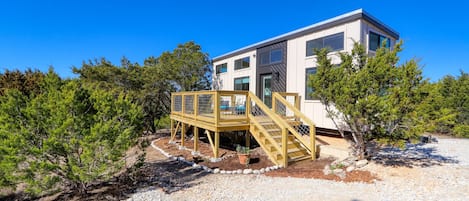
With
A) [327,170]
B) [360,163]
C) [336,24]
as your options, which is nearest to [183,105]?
[327,170]

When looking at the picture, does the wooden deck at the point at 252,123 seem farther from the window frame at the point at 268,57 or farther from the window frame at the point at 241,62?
the window frame at the point at 241,62

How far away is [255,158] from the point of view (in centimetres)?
688

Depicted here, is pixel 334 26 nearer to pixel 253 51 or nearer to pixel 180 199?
pixel 253 51

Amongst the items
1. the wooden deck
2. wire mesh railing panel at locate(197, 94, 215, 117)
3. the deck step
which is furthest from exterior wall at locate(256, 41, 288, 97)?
the deck step

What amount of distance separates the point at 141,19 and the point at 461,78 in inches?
824

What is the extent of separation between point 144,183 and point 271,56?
337 inches

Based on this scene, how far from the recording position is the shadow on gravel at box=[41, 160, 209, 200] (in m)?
4.31

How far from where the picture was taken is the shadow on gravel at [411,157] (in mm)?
5715

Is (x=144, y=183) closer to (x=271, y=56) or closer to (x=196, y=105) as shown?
(x=196, y=105)

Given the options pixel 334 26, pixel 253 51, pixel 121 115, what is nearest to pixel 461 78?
pixel 334 26

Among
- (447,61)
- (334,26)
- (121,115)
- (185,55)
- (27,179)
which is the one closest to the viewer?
(27,179)

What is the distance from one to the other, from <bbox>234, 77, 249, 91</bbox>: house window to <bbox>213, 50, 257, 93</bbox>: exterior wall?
24 cm

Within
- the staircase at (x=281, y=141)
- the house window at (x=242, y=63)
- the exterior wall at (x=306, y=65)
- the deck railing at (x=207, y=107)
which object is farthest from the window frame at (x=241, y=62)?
the staircase at (x=281, y=141)

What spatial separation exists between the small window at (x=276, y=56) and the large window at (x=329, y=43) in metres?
1.61
